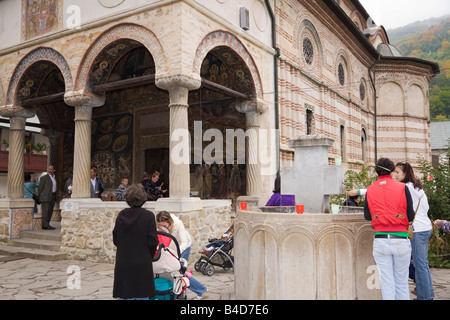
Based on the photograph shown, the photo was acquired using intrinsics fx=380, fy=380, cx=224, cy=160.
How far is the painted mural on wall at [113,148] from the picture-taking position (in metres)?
12.2

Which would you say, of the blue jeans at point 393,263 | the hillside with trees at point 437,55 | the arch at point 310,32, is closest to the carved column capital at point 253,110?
the arch at point 310,32

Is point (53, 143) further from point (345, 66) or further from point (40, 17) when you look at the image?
point (345, 66)

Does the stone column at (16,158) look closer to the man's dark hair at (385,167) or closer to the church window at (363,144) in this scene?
the man's dark hair at (385,167)

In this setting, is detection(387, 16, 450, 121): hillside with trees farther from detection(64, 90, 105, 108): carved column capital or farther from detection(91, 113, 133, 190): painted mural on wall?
detection(64, 90, 105, 108): carved column capital

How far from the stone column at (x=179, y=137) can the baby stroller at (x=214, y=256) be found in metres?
1.14

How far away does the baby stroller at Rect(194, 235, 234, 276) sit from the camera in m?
6.33

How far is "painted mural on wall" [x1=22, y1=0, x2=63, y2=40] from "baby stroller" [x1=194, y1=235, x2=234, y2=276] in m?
6.14

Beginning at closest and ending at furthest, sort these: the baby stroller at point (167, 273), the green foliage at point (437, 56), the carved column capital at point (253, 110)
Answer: the baby stroller at point (167, 273)
the carved column capital at point (253, 110)
the green foliage at point (437, 56)

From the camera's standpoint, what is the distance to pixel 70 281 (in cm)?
606

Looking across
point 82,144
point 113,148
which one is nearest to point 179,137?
point 82,144

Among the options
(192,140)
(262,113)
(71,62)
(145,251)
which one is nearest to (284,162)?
(262,113)

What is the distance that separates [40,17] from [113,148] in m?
4.57

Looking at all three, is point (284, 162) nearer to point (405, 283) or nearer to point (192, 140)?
point (192, 140)

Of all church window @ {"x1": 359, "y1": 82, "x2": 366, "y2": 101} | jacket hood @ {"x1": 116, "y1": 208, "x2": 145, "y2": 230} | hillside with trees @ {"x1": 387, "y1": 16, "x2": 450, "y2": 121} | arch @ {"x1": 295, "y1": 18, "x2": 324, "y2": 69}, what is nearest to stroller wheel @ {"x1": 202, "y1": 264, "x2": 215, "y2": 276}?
jacket hood @ {"x1": 116, "y1": 208, "x2": 145, "y2": 230}
